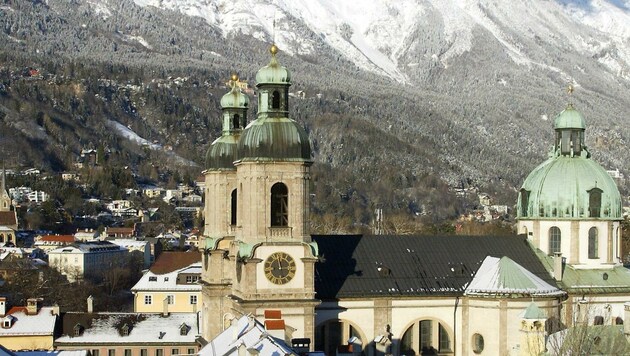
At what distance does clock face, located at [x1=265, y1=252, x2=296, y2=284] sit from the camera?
6875cm

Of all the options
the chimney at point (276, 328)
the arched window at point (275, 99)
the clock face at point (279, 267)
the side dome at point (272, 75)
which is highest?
the side dome at point (272, 75)

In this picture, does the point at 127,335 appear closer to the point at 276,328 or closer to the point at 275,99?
the point at 275,99

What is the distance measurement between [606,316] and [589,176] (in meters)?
9.30

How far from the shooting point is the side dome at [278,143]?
68875mm

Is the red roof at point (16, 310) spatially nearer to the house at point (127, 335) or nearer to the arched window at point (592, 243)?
the house at point (127, 335)

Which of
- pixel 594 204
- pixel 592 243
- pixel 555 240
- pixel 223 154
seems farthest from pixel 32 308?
pixel 594 204

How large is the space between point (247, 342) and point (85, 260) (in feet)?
444

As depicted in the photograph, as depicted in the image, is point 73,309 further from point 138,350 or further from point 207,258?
point 207,258

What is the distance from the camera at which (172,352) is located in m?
99.1

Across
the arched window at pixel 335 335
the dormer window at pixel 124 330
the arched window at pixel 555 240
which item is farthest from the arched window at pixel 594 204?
the dormer window at pixel 124 330

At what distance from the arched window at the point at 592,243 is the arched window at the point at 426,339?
1214 cm

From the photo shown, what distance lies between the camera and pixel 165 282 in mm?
132375

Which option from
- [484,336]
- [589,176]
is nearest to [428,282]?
[484,336]

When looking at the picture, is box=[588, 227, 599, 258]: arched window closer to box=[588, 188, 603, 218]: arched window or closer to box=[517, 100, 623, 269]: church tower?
box=[517, 100, 623, 269]: church tower
